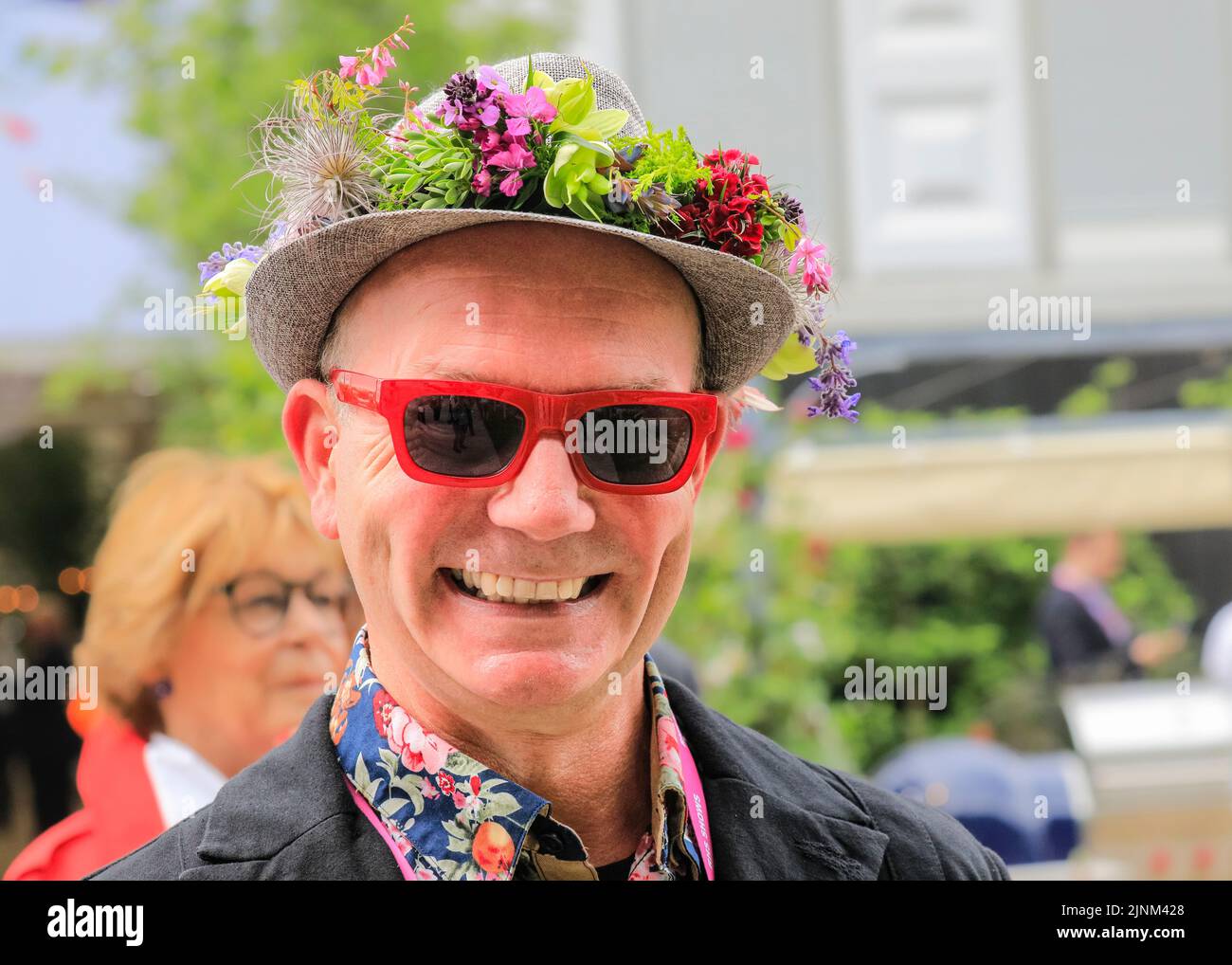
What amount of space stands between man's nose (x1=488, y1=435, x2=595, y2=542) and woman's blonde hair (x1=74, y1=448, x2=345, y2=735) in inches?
59.8

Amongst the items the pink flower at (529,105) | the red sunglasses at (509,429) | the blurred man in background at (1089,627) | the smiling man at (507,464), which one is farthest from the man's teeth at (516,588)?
the blurred man in background at (1089,627)

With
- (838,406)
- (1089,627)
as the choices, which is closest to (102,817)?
(838,406)

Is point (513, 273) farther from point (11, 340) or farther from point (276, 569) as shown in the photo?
point (11, 340)

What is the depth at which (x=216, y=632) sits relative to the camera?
290 cm

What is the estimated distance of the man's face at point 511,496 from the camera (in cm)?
152

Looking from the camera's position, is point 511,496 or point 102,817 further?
point 102,817

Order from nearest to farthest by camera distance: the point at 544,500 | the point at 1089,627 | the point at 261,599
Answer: the point at 544,500 → the point at 261,599 → the point at 1089,627

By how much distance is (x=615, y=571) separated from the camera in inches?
62.6

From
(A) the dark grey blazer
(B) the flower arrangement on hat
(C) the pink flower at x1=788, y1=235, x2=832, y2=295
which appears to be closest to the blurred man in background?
(A) the dark grey blazer

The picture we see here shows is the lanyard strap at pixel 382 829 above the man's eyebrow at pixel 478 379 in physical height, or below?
below

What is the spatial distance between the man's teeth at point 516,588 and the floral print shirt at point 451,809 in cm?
21

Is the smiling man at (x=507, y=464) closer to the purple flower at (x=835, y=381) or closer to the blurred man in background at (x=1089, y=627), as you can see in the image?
the purple flower at (x=835, y=381)

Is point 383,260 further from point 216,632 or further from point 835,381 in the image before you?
point 216,632

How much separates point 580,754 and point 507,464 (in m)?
0.42
